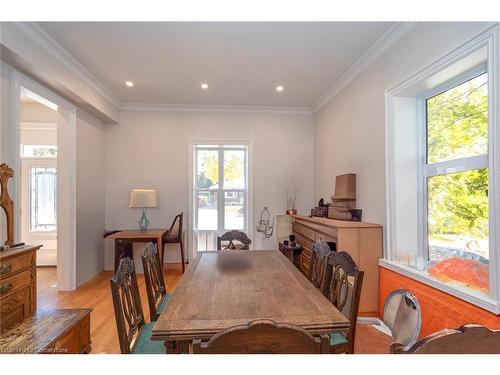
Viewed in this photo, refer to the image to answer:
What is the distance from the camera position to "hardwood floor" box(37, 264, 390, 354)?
91.9 inches

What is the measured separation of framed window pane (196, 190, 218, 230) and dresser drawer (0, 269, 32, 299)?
3.15 m

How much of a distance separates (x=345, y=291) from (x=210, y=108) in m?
4.12

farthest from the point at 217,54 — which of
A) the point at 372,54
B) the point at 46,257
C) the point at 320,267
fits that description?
the point at 46,257

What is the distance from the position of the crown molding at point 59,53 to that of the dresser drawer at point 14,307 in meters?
2.28

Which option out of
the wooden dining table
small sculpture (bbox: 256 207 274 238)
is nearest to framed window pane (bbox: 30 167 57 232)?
small sculpture (bbox: 256 207 274 238)

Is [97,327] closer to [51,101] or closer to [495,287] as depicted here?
[51,101]

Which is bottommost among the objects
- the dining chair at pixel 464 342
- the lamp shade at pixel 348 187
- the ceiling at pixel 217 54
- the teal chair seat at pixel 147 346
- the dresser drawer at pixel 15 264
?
the teal chair seat at pixel 147 346

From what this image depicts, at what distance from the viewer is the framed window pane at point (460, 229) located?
6.30ft

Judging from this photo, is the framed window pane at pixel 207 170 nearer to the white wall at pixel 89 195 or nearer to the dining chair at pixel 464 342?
the white wall at pixel 89 195

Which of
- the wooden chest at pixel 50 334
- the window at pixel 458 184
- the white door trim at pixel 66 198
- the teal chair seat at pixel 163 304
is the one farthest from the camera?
the white door trim at pixel 66 198

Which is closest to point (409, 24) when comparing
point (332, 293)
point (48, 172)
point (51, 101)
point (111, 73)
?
point (332, 293)

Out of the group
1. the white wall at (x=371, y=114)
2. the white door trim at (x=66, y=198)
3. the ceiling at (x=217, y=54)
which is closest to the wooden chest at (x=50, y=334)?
the white door trim at (x=66, y=198)

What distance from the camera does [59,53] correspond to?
298cm

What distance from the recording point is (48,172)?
4.83 meters
